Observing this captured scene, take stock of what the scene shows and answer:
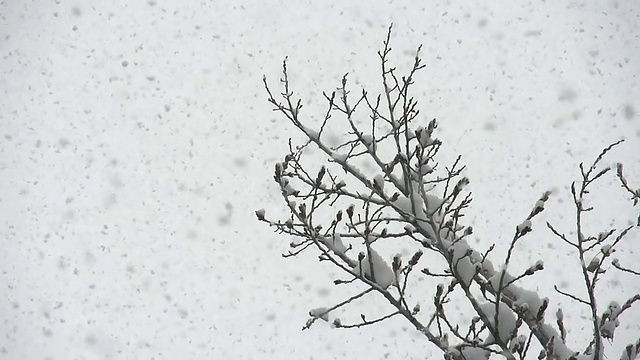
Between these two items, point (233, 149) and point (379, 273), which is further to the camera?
point (233, 149)

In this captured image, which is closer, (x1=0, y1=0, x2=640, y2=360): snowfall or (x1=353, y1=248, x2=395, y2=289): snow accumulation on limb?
(x1=353, y1=248, x2=395, y2=289): snow accumulation on limb

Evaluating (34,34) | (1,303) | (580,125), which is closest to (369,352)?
(580,125)

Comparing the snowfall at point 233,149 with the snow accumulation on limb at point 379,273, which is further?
the snowfall at point 233,149

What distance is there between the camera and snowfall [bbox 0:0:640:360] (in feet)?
22.1

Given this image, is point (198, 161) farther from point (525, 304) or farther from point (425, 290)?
point (525, 304)

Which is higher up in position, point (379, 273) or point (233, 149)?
point (233, 149)

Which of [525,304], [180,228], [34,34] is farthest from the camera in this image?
[34,34]

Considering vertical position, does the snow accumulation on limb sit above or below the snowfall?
below

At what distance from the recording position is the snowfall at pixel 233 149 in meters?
6.74

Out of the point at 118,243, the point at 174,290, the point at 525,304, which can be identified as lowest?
the point at 525,304

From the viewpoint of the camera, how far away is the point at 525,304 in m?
2.33

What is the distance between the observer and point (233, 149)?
727cm

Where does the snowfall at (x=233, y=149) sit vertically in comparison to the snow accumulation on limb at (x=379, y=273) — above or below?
above

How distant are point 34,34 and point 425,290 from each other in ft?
23.3
